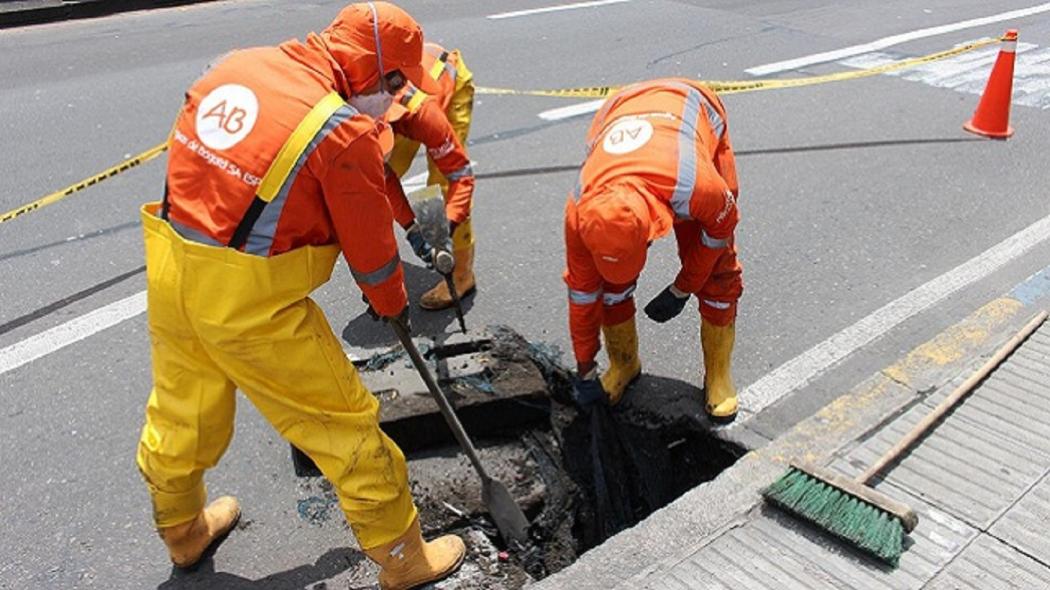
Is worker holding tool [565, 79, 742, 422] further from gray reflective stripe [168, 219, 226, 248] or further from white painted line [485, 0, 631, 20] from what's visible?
white painted line [485, 0, 631, 20]

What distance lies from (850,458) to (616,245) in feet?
3.93

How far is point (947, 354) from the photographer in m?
3.90

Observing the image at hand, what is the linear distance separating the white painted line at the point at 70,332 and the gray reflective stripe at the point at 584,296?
89.8 inches

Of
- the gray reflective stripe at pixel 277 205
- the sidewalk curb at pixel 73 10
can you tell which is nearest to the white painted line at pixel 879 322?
the gray reflective stripe at pixel 277 205

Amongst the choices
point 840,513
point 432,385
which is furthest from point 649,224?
point 840,513

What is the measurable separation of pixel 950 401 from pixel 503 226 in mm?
2733

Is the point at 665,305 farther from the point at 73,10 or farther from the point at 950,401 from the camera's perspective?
the point at 73,10

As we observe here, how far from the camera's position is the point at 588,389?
371cm

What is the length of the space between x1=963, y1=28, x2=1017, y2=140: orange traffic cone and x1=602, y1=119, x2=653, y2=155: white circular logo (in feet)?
14.7

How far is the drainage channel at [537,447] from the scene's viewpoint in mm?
3488

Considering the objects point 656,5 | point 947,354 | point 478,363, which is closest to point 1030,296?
point 947,354

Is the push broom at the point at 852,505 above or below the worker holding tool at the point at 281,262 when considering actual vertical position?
below

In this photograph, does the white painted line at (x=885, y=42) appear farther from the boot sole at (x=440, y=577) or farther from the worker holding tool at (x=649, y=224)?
the boot sole at (x=440, y=577)

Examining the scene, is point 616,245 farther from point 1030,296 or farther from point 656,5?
point 656,5
